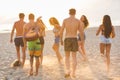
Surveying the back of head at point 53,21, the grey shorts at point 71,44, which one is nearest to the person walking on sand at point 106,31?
the grey shorts at point 71,44

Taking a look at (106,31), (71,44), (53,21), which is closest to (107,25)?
(106,31)

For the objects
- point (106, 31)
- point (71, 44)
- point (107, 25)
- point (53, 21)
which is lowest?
point (71, 44)

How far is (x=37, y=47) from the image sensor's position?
14.5 metres

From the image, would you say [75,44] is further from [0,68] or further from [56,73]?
[0,68]

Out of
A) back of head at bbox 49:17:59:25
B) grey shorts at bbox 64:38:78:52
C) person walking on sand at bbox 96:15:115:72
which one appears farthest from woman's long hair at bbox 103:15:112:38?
back of head at bbox 49:17:59:25

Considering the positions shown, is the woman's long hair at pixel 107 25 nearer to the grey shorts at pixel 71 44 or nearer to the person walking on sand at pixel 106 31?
the person walking on sand at pixel 106 31

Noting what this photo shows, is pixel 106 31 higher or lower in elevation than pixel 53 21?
lower

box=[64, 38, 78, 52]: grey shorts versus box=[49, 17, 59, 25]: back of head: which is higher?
box=[49, 17, 59, 25]: back of head

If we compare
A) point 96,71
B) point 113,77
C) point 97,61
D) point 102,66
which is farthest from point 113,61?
point 113,77

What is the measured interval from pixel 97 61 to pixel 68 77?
5.38m

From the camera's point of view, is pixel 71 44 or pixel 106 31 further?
pixel 106 31

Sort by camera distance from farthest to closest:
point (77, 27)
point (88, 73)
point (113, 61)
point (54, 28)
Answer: point (113, 61) → point (54, 28) → point (88, 73) → point (77, 27)

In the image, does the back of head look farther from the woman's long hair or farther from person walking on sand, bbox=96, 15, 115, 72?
the woman's long hair

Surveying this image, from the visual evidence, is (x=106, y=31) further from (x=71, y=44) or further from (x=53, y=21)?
(x=53, y=21)
